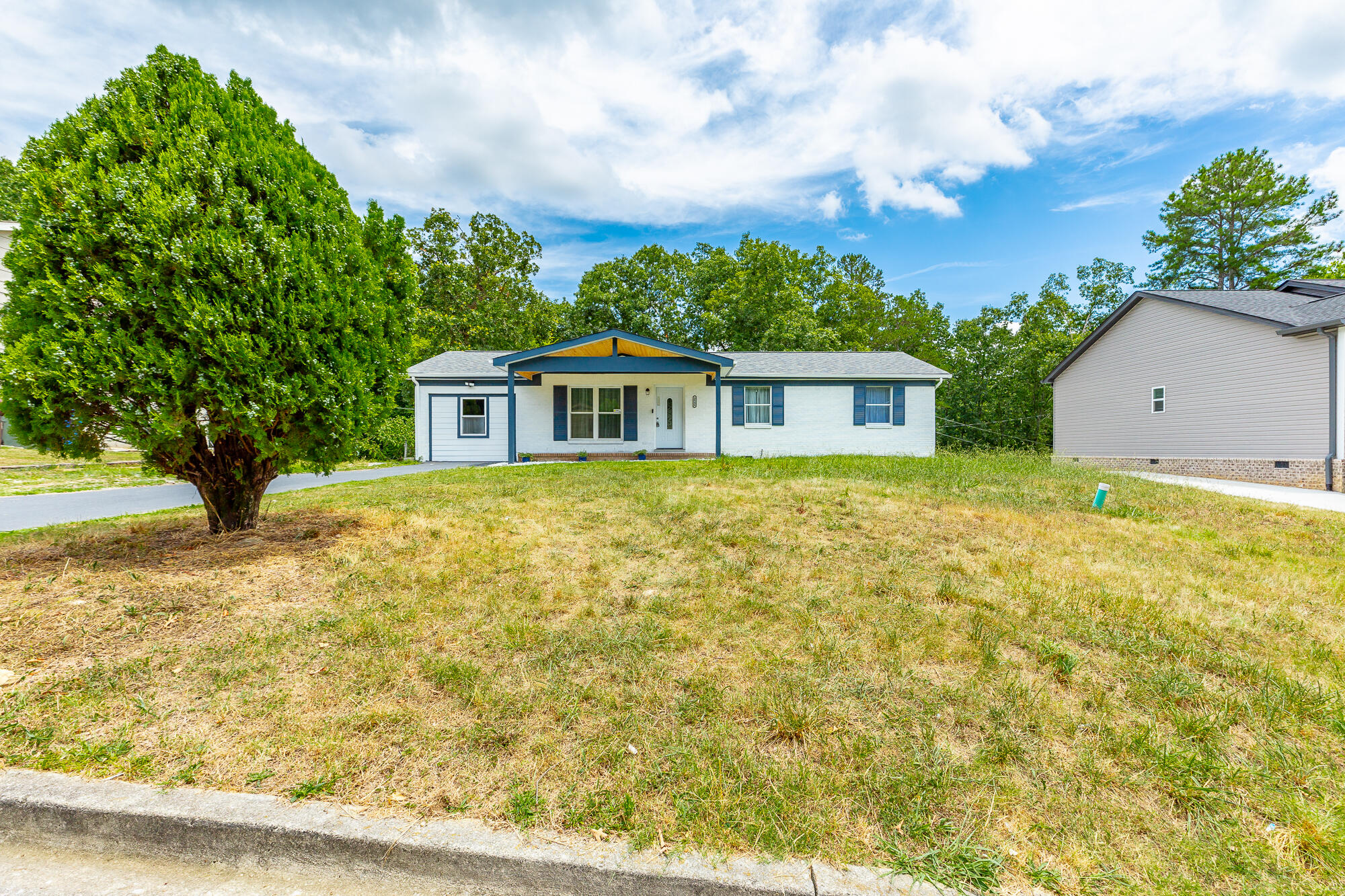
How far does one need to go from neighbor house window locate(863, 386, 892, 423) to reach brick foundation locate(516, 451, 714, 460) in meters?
5.13

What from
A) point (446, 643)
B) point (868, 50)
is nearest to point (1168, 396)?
point (868, 50)

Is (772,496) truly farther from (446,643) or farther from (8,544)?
(8,544)

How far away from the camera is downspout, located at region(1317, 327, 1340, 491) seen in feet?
35.8

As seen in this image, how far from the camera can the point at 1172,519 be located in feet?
19.9

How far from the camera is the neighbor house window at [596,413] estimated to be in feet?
55.3

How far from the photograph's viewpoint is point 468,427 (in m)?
17.2

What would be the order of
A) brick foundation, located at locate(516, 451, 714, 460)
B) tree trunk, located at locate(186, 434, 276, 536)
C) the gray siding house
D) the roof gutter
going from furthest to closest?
1. brick foundation, located at locate(516, 451, 714, 460)
2. the gray siding house
3. the roof gutter
4. tree trunk, located at locate(186, 434, 276, 536)

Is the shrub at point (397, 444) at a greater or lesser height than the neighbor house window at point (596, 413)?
lesser

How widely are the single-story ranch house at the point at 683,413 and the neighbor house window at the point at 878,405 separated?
0.07ft

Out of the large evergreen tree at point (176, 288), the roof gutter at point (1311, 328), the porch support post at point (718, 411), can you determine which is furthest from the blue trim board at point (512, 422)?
the roof gutter at point (1311, 328)

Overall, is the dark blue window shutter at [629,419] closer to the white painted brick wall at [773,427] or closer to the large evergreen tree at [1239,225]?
the white painted brick wall at [773,427]

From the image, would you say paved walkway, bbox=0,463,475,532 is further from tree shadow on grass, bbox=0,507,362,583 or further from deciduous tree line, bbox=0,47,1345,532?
deciduous tree line, bbox=0,47,1345,532

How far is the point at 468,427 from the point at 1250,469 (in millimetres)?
20618

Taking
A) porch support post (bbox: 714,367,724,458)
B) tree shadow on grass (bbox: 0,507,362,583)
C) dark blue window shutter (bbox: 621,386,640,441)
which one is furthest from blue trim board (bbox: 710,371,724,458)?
tree shadow on grass (bbox: 0,507,362,583)
